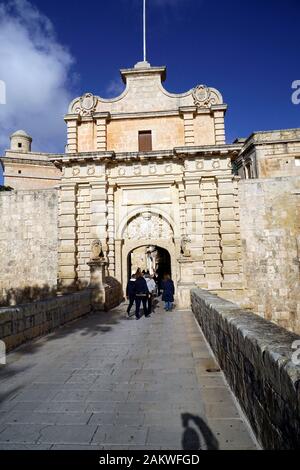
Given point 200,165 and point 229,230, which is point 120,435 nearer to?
point 229,230

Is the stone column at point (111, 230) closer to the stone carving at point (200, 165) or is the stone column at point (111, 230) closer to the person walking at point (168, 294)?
the person walking at point (168, 294)

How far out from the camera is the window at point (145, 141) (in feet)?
50.4

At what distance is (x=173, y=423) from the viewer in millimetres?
2867

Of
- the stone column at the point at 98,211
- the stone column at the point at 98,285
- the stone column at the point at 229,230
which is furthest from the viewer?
the stone column at the point at 98,211

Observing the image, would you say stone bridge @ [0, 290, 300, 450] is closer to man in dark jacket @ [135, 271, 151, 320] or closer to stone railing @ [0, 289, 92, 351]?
stone railing @ [0, 289, 92, 351]

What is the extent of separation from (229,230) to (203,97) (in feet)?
21.3

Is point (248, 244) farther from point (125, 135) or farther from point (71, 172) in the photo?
point (71, 172)

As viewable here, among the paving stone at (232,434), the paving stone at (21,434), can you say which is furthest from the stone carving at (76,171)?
the paving stone at (232,434)

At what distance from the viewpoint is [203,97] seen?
49.5ft

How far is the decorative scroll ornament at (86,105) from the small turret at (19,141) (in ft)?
50.5

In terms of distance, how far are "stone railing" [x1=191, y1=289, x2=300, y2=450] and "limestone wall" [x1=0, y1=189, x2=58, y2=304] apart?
13.0 metres

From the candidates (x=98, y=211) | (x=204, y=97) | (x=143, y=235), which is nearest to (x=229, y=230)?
(x=143, y=235)
